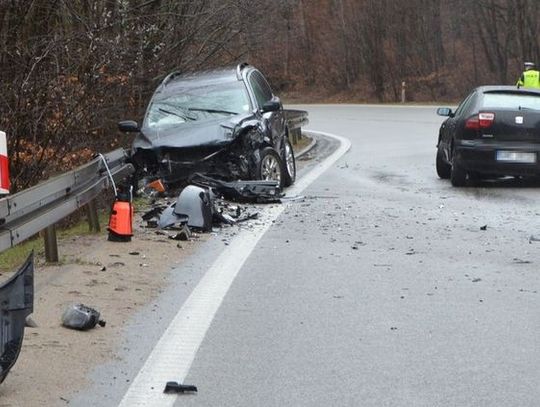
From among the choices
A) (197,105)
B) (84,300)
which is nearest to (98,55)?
(197,105)

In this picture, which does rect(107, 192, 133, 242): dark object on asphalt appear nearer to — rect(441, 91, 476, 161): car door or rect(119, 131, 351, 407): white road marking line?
rect(119, 131, 351, 407): white road marking line

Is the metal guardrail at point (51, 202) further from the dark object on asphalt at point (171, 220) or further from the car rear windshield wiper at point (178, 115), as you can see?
the car rear windshield wiper at point (178, 115)

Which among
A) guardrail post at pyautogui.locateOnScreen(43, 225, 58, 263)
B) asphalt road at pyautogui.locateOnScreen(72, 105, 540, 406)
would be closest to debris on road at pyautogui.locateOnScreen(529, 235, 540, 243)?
asphalt road at pyautogui.locateOnScreen(72, 105, 540, 406)

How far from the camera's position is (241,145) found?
12453 millimetres

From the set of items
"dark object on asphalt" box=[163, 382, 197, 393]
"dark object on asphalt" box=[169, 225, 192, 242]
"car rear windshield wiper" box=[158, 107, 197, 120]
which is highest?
"car rear windshield wiper" box=[158, 107, 197, 120]

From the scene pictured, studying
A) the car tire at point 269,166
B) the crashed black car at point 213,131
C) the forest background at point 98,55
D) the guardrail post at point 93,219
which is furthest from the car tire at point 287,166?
the guardrail post at point 93,219

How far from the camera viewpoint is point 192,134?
41.1 feet

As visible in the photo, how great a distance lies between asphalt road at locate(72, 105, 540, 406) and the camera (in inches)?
204

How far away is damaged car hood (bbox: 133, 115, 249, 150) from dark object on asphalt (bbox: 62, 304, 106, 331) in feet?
20.5

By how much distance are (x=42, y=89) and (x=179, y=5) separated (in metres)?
7.90

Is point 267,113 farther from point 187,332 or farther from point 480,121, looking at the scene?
point 187,332

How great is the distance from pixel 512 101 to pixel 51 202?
28.5 feet

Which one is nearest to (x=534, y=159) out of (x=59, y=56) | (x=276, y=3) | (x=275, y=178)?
(x=275, y=178)

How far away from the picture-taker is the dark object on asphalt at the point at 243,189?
40.1 ft
